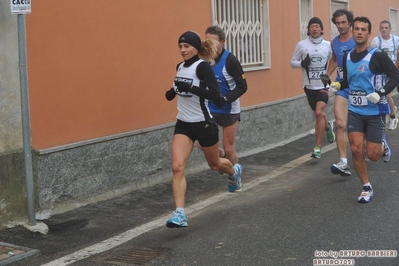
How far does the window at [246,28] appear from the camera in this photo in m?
11.0

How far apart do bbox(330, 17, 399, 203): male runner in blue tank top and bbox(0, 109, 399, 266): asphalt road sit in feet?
1.64

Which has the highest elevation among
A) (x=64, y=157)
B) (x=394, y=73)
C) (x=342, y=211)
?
(x=394, y=73)

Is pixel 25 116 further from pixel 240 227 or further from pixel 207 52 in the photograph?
pixel 240 227

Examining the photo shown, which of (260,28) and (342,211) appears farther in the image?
(260,28)

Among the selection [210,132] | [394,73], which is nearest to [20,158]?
[210,132]

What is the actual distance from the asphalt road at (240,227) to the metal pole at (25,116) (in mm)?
301

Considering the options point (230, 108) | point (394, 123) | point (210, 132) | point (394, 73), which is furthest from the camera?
point (394, 123)

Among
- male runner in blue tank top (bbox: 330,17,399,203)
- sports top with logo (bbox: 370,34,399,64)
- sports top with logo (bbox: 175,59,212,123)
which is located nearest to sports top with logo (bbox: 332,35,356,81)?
male runner in blue tank top (bbox: 330,17,399,203)

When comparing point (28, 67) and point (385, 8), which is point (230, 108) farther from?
point (385, 8)

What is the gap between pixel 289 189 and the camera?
8.30 m

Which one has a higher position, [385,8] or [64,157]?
[385,8]

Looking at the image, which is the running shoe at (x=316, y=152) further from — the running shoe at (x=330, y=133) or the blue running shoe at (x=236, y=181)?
the blue running shoe at (x=236, y=181)

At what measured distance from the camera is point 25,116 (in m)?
6.55

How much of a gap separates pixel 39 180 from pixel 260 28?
236 inches
